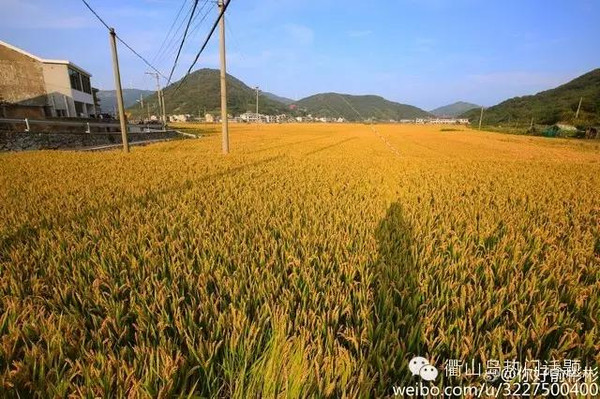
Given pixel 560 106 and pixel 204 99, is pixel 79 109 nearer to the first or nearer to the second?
pixel 560 106

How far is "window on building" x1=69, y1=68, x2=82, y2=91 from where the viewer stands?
108 feet

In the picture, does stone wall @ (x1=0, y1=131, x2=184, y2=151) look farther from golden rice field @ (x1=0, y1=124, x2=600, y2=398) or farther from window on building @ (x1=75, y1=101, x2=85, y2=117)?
window on building @ (x1=75, y1=101, x2=85, y2=117)

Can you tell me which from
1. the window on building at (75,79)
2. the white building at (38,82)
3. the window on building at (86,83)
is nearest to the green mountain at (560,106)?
the white building at (38,82)

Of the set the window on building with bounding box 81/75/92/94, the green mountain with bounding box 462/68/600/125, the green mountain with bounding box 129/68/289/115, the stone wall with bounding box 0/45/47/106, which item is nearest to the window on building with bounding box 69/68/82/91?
the window on building with bounding box 81/75/92/94

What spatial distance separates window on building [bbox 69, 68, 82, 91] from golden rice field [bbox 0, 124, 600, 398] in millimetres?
37325

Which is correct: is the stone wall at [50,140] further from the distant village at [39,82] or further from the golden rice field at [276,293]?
the golden rice field at [276,293]

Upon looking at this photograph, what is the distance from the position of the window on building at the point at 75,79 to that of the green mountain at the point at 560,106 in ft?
245

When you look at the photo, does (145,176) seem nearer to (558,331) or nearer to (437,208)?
(437,208)

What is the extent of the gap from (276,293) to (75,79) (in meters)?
44.2

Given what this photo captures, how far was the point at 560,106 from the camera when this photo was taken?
73.4m

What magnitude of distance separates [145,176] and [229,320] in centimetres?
661

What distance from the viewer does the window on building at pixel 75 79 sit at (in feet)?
108

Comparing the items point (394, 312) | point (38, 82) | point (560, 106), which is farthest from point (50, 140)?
point (560, 106)

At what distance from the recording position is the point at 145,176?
23.6 ft
